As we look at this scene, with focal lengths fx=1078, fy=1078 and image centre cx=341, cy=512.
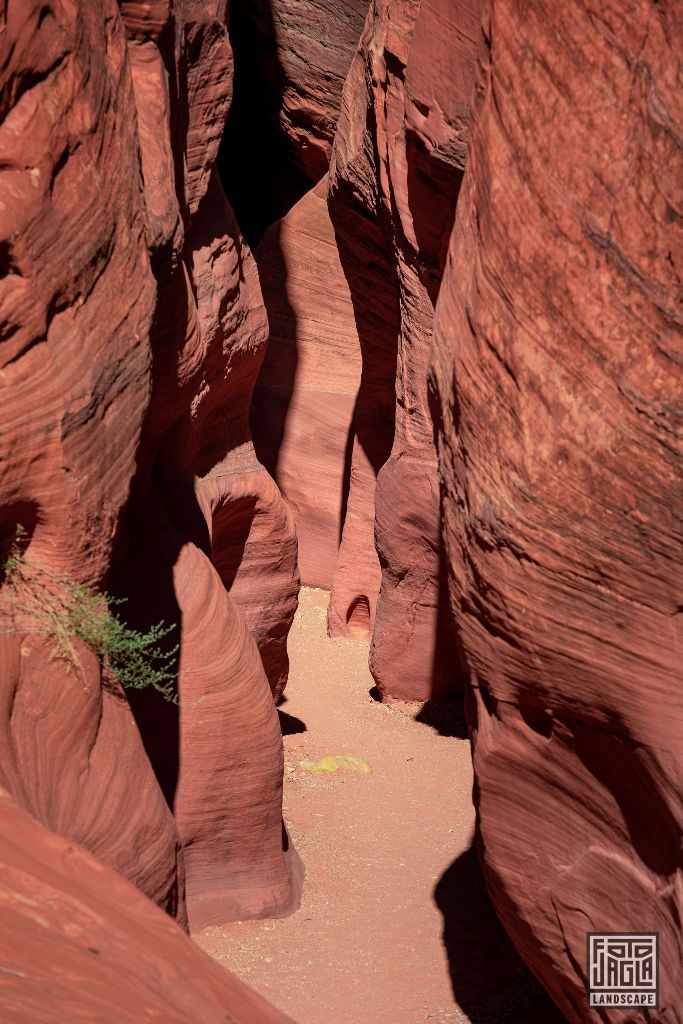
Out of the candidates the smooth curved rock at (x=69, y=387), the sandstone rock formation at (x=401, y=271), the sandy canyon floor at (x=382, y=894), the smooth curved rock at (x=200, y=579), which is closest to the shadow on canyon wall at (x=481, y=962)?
the sandy canyon floor at (x=382, y=894)

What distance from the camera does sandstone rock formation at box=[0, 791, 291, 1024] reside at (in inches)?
106

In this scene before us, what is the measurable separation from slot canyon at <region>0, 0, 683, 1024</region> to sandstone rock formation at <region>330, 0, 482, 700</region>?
0.18 feet

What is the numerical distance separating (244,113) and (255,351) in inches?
245

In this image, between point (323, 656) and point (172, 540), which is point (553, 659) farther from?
point (323, 656)

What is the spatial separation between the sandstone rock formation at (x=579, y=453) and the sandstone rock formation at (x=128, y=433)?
1.59 m

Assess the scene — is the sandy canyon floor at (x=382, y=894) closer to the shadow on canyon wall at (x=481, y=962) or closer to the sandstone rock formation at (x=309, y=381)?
the shadow on canyon wall at (x=481, y=962)

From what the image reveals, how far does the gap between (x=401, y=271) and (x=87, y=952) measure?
6.13m

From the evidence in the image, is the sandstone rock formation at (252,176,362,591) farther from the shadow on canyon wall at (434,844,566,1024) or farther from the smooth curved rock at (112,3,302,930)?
the shadow on canyon wall at (434,844,566,1024)

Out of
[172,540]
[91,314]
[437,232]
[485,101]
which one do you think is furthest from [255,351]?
[485,101]

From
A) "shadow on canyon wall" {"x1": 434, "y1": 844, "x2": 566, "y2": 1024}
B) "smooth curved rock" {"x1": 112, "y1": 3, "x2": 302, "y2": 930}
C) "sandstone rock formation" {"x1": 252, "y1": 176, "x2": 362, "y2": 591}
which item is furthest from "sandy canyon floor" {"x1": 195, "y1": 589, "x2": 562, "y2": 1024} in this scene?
"sandstone rock formation" {"x1": 252, "y1": 176, "x2": 362, "y2": 591}

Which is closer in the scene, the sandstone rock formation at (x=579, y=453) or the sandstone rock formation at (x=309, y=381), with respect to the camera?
the sandstone rock formation at (x=579, y=453)

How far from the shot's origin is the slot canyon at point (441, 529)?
147 inches

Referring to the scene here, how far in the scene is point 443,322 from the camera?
15.1 ft

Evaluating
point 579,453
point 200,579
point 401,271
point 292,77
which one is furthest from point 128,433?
point 292,77
